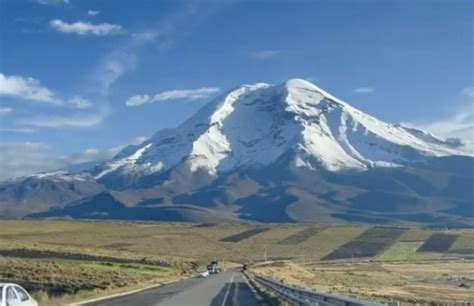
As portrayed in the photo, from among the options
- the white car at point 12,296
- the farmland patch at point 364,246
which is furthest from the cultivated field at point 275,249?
the white car at point 12,296

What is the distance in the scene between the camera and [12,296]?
25703mm

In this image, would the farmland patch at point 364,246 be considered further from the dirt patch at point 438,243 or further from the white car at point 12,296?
the white car at point 12,296

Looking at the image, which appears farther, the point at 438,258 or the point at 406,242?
the point at 406,242

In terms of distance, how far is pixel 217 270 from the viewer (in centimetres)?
10294

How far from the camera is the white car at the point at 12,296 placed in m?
25.1

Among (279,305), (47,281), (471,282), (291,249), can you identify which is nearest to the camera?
(279,305)

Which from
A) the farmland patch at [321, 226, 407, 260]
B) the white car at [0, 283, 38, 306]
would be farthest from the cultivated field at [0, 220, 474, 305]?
the white car at [0, 283, 38, 306]

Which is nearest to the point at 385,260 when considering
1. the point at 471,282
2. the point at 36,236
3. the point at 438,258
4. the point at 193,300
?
the point at 438,258

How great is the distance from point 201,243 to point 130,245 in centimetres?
2000

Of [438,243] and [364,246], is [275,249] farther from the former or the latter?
[438,243]

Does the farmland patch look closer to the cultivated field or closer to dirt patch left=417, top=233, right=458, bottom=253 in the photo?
the cultivated field

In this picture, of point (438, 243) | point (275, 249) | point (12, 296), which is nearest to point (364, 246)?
point (438, 243)

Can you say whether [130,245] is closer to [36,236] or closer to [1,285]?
[36,236]

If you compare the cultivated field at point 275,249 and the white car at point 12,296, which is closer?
the white car at point 12,296
